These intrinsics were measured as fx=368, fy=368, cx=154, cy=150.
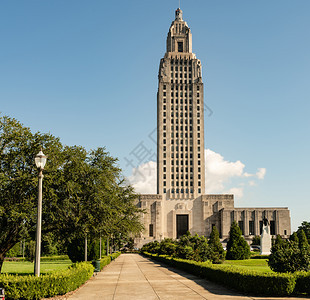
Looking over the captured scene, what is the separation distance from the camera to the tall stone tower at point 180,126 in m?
114

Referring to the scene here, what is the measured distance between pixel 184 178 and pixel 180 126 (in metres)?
16.9

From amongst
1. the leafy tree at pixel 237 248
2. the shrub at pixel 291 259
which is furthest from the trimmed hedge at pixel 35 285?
the leafy tree at pixel 237 248

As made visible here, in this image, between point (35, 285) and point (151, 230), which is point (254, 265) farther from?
point (151, 230)

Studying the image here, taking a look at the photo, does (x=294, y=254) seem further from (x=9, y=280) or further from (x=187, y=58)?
(x=187, y=58)

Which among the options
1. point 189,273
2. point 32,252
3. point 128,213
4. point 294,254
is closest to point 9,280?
point 294,254

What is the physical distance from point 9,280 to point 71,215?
1189cm

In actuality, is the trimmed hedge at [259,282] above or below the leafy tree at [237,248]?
above

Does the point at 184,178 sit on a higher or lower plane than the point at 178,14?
lower

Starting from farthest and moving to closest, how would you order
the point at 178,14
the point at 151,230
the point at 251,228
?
the point at 178,14 → the point at 151,230 → the point at 251,228

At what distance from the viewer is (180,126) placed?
4660 inches

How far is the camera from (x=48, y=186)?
2550 cm

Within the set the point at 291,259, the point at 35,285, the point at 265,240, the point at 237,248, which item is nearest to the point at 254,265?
the point at 237,248

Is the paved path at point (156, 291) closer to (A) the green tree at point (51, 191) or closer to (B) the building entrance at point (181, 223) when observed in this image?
(A) the green tree at point (51, 191)

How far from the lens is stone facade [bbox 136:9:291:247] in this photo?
360 feet
